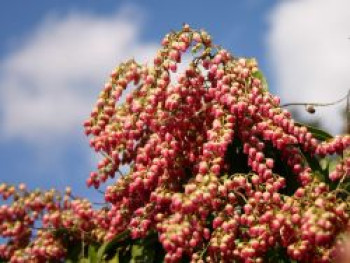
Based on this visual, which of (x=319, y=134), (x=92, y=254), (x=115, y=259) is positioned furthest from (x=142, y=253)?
(x=319, y=134)

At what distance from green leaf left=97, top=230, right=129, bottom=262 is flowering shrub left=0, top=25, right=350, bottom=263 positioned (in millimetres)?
14

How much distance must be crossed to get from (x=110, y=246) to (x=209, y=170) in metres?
1.22

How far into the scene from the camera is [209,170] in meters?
5.44

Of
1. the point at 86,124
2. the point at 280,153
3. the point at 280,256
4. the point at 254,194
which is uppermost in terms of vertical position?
the point at 86,124

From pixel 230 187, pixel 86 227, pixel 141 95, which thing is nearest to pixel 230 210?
pixel 230 187

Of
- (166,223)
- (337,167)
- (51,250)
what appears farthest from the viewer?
(51,250)

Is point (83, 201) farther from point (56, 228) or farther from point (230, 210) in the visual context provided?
point (230, 210)

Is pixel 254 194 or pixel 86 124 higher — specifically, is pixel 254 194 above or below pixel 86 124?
below

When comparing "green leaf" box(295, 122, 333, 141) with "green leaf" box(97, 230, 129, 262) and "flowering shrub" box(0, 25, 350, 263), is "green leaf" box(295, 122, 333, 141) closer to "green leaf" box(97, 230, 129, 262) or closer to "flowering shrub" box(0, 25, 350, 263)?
"flowering shrub" box(0, 25, 350, 263)

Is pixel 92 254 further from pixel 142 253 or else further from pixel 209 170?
pixel 209 170

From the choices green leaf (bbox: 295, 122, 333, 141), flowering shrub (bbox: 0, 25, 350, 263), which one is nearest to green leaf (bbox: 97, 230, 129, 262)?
flowering shrub (bbox: 0, 25, 350, 263)

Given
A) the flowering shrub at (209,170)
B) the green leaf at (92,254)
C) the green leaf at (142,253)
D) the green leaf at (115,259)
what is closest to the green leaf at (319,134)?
the flowering shrub at (209,170)

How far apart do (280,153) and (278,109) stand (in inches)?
17.5

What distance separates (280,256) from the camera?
213 inches
